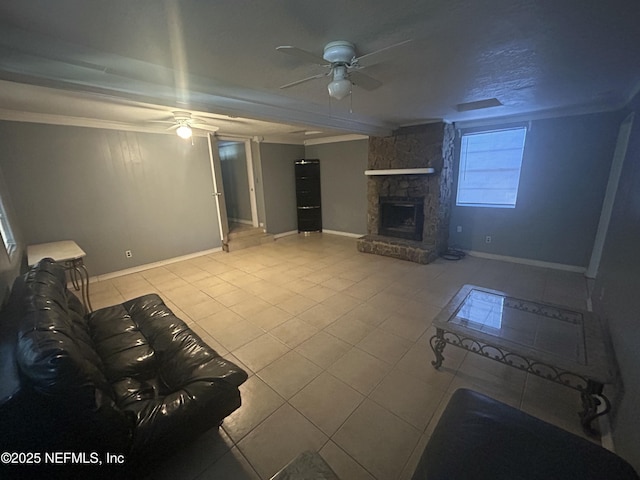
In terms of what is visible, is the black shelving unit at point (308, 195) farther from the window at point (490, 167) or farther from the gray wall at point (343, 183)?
the window at point (490, 167)

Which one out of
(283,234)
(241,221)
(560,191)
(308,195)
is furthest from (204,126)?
(560,191)

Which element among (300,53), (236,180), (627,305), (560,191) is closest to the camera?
(300,53)

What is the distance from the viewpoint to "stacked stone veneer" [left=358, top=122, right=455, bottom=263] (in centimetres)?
431

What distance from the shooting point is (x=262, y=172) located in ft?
19.6

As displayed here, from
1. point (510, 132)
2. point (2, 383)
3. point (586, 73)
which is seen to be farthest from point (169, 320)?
point (510, 132)

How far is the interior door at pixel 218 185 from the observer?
16.4 feet

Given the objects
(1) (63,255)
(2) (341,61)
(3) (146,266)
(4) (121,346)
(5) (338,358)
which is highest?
(2) (341,61)

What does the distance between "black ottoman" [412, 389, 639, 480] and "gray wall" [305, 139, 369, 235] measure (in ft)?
16.3

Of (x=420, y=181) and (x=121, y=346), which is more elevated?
(x=420, y=181)

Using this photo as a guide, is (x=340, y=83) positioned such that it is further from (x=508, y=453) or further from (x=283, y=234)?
(x=283, y=234)

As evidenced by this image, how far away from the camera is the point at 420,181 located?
15.1 feet

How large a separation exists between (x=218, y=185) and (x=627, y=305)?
5.55 m

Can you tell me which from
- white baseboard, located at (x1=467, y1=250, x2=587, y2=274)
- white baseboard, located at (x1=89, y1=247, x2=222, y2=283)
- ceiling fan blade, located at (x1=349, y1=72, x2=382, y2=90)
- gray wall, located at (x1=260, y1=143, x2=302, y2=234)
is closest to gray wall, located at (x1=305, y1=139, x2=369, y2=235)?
gray wall, located at (x1=260, y1=143, x2=302, y2=234)

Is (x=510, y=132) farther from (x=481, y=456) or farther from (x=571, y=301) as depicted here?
(x=481, y=456)
